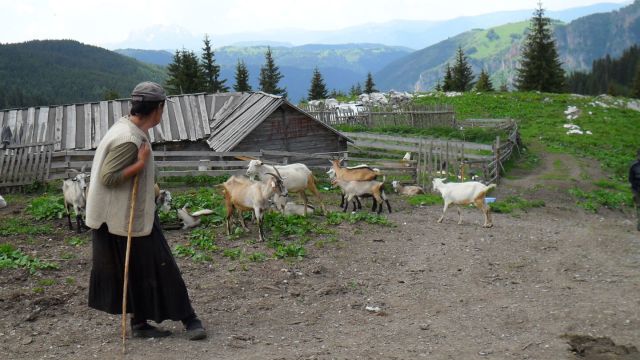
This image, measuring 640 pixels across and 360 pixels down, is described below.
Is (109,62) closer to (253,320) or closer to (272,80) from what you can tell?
(272,80)

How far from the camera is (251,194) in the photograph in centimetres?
1055

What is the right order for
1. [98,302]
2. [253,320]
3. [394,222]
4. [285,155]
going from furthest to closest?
[285,155]
[394,222]
[253,320]
[98,302]

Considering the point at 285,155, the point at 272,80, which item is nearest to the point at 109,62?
the point at 272,80

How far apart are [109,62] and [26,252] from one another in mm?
158133

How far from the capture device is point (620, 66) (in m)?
112

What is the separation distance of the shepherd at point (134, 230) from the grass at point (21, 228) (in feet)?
21.8

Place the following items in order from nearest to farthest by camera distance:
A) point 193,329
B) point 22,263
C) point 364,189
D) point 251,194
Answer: point 193,329, point 22,263, point 251,194, point 364,189

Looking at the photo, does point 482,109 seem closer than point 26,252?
No

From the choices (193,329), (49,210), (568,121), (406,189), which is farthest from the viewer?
(568,121)

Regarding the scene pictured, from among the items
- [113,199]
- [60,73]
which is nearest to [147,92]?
[113,199]

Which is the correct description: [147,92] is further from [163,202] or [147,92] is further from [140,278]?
[163,202]

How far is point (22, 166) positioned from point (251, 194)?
438 inches

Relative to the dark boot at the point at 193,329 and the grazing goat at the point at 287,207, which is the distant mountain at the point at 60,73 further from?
the dark boot at the point at 193,329

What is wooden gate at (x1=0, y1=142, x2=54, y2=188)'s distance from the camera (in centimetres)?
1777
